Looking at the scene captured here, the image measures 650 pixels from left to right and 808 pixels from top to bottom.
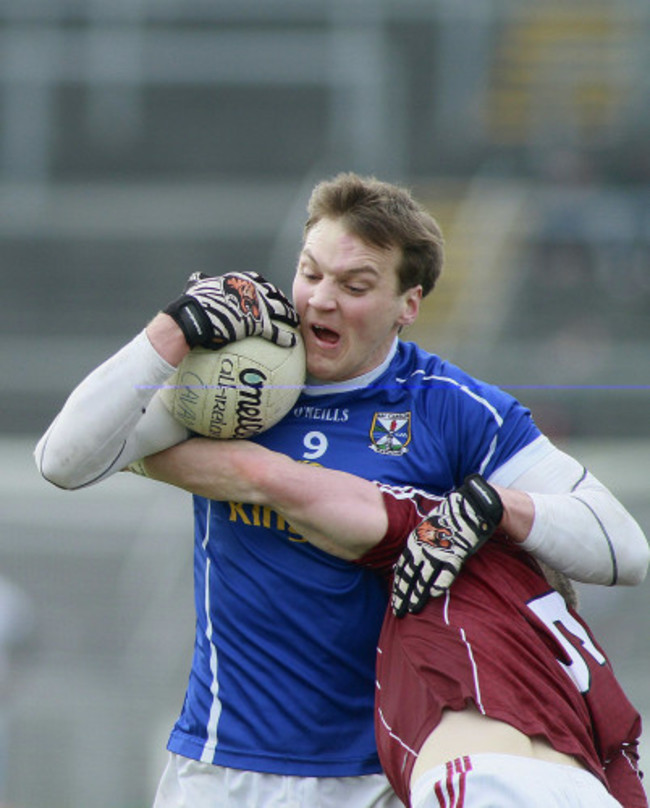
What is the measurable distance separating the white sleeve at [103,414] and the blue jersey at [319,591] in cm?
34

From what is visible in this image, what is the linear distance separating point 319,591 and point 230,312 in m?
0.60

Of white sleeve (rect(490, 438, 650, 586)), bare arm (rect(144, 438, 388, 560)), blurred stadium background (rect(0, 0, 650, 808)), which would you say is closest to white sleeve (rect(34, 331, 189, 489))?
bare arm (rect(144, 438, 388, 560))

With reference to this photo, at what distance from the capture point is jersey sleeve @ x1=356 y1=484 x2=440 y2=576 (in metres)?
2.57

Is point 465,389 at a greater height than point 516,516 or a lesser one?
greater

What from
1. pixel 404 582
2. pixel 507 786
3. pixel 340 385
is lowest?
pixel 507 786

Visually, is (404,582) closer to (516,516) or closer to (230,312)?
(516,516)

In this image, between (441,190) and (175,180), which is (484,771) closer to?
(441,190)

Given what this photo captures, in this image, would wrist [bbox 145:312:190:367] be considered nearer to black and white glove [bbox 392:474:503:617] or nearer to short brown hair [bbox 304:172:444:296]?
short brown hair [bbox 304:172:444:296]

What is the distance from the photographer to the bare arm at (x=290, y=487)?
2.55m

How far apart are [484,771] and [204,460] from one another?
82cm

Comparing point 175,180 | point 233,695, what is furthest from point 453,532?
point 175,180

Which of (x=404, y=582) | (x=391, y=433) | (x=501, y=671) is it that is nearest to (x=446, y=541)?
(x=404, y=582)

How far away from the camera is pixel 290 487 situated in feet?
8.43

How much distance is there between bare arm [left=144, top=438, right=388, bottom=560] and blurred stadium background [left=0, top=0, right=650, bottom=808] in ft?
13.8
